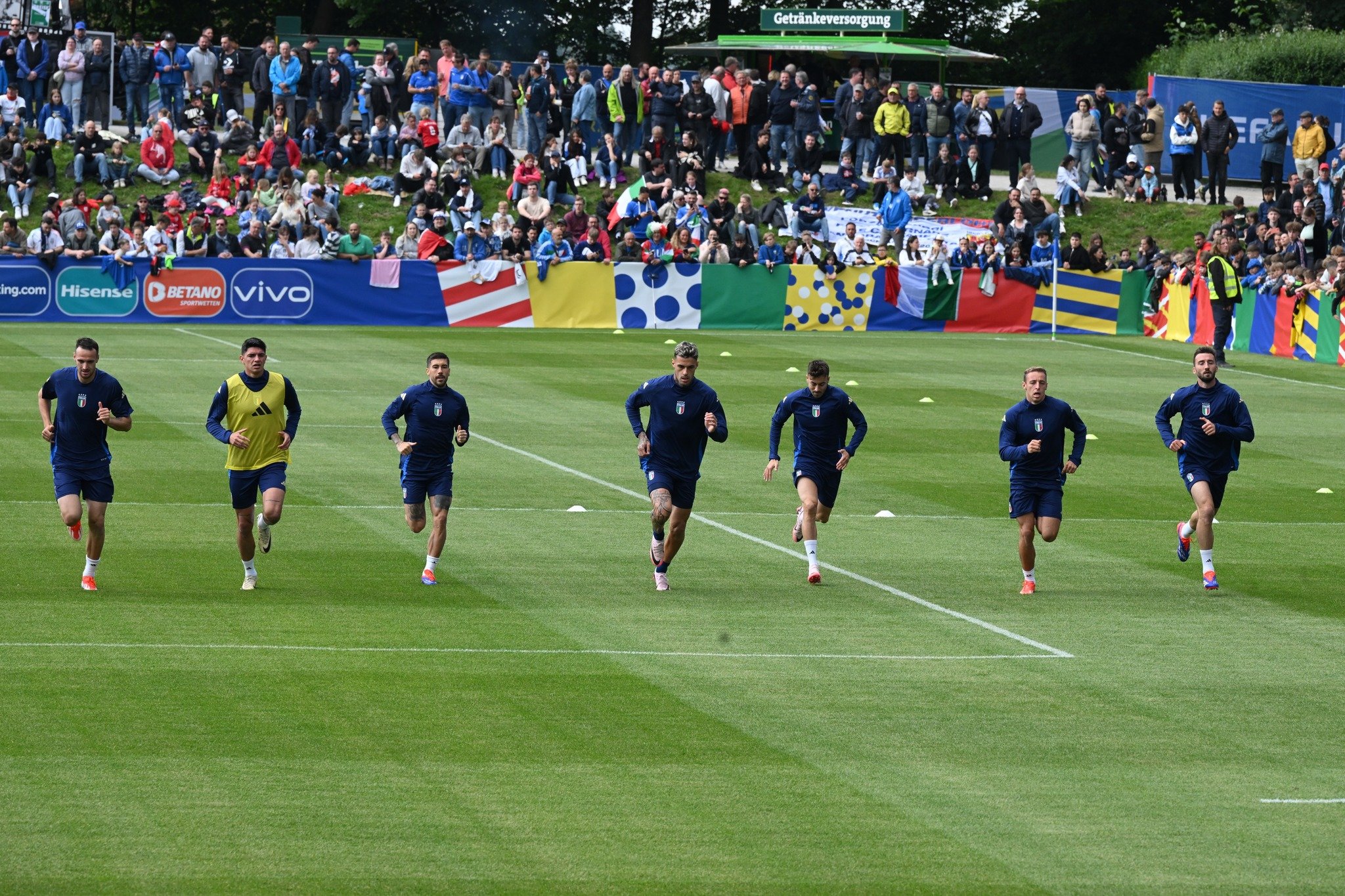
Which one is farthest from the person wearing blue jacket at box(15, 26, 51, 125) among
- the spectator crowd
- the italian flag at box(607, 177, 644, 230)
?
the italian flag at box(607, 177, 644, 230)

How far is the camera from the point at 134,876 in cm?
859

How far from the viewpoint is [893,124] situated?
4603 centimetres

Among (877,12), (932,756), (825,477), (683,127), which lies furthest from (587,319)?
(932,756)

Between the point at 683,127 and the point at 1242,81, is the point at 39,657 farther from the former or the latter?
the point at 1242,81

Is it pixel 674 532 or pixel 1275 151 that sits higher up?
pixel 1275 151

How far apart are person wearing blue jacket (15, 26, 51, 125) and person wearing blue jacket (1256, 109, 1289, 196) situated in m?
29.5

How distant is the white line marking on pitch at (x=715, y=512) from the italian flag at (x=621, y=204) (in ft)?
78.8

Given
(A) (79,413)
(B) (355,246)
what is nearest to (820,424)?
(A) (79,413)

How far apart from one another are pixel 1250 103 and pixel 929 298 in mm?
13267

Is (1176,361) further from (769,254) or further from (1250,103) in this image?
(1250,103)

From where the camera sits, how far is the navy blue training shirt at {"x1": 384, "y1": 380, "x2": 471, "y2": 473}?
50.8 ft

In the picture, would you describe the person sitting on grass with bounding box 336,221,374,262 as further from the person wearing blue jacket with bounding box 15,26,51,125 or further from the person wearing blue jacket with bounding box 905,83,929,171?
the person wearing blue jacket with bounding box 905,83,929,171

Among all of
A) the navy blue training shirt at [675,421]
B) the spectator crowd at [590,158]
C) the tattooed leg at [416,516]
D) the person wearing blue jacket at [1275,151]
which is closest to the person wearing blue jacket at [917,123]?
the spectator crowd at [590,158]

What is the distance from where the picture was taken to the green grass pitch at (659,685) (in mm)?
9195
